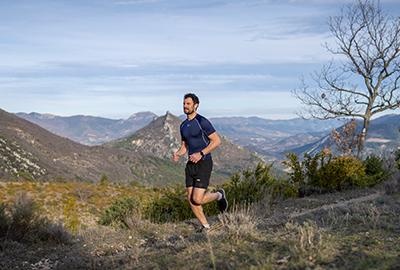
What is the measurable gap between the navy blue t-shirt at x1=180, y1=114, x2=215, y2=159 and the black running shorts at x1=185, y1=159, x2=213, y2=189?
116 mm

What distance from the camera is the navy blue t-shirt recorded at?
761 centimetres

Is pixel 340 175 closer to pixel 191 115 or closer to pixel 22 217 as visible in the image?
pixel 191 115

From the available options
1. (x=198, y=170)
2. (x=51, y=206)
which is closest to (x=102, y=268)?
(x=198, y=170)

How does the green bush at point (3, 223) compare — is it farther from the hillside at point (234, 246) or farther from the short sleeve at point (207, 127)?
the short sleeve at point (207, 127)

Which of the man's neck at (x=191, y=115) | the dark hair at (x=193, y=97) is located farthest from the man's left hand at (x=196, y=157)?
the dark hair at (x=193, y=97)

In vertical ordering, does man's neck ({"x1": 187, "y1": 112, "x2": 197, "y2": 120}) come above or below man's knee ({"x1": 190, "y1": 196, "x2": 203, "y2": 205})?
above

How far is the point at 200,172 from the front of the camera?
24.9 feet

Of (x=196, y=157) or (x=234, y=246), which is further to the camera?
(x=196, y=157)

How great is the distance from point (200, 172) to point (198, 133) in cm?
57

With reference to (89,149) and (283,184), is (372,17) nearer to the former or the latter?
(283,184)

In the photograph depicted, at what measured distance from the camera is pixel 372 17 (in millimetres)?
17547

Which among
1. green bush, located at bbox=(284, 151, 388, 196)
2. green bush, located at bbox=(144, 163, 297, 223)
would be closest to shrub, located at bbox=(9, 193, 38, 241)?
green bush, located at bbox=(144, 163, 297, 223)

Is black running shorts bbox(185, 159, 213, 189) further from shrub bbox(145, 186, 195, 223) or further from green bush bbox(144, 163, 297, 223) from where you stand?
shrub bbox(145, 186, 195, 223)

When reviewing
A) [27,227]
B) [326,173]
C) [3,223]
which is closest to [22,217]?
[27,227]
